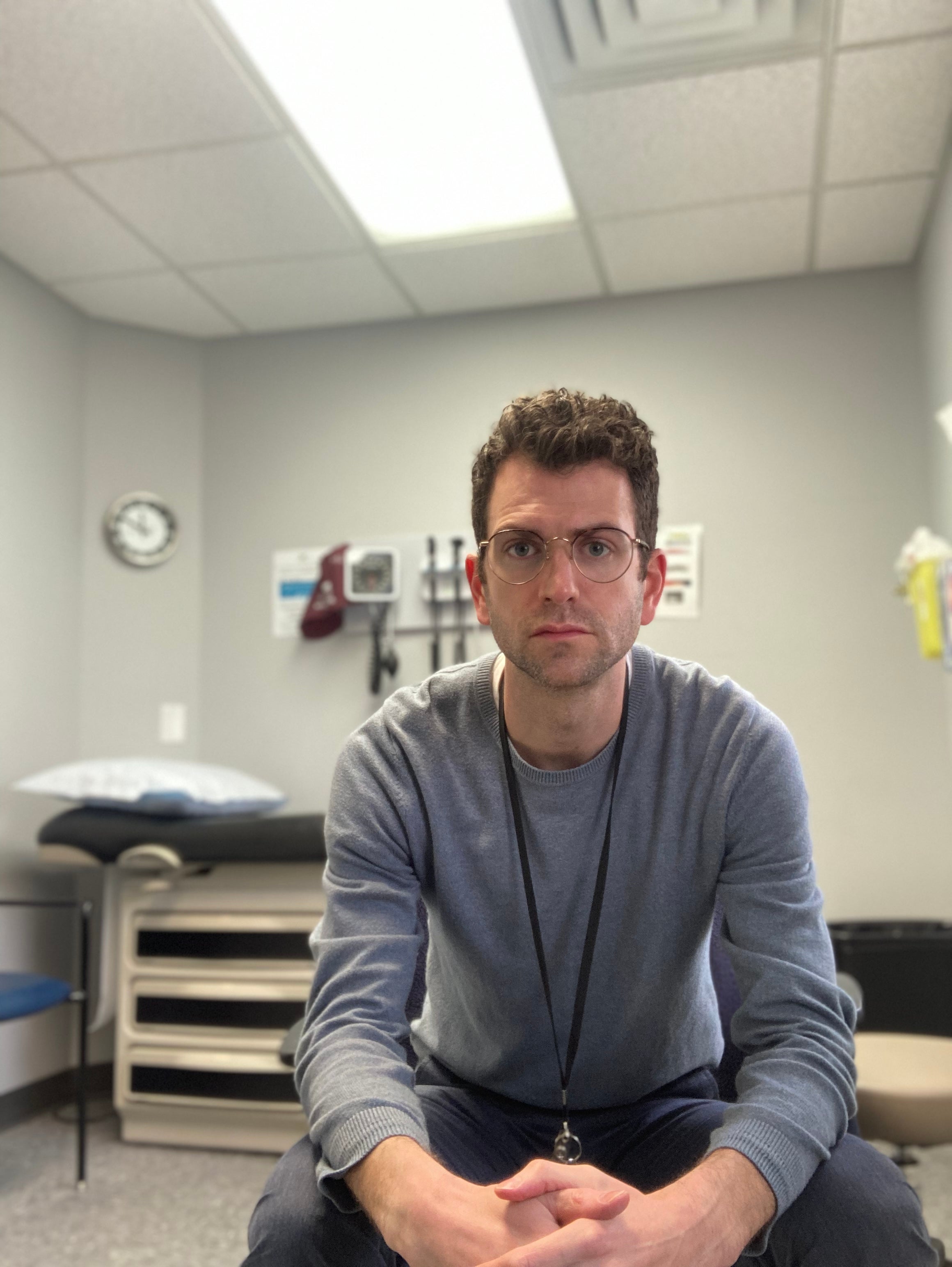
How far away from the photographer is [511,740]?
1.31m

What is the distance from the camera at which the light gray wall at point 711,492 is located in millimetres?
3035

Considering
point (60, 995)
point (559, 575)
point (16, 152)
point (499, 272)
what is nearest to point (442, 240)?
point (499, 272)

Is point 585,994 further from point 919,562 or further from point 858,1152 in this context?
point 919,562

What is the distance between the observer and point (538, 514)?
122cm

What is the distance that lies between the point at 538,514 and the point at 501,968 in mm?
542

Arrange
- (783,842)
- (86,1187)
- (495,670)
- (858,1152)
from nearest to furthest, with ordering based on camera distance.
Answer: (858,1152) → (783,842) → (495,670) → (86,1187)

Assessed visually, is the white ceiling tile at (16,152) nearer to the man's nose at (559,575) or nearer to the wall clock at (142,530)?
the wall clock at (142,530)

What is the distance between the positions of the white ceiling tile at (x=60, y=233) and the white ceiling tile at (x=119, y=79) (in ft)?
0.60

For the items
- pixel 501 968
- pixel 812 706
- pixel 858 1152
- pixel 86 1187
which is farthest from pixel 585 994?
pixel 812 706

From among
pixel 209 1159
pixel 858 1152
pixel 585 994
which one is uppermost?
pixel 585 994

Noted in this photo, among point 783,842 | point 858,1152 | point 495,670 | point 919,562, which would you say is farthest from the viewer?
point 919,562

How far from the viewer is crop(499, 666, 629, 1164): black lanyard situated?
1203 mm

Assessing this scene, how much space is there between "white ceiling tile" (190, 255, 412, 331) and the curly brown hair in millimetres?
1977

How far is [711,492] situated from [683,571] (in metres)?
→ 0.26
